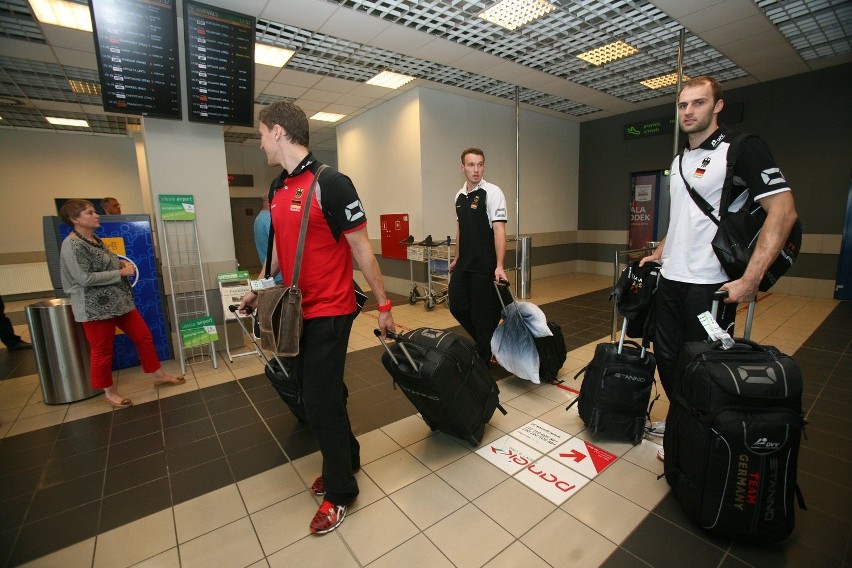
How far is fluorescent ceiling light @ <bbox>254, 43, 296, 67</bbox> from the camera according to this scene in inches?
180

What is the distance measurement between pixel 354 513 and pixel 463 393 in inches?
30.4

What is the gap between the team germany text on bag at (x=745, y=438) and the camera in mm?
1433

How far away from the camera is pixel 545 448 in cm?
225

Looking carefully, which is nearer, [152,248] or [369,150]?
[152,248]

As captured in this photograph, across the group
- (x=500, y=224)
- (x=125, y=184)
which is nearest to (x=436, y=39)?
(x=500, y=224)

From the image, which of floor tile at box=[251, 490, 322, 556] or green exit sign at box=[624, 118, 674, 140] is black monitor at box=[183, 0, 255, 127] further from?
green exit sign at box=[624, 118, 674, 140]

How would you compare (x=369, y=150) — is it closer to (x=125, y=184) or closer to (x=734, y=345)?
(x=125, y=184)

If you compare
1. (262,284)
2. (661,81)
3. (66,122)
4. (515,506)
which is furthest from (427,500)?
(66,122)

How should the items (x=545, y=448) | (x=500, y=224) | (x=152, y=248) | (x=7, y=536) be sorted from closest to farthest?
(x=7, y=536)
(x=545, y=448)
(x=500, y=224)
(x=152, y=248)

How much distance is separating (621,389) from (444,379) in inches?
40.2

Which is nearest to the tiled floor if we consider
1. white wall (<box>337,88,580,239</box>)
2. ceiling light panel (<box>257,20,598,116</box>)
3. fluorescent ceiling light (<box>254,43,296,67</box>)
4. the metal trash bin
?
the metal trash bin

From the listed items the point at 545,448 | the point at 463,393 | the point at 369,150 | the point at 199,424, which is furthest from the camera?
the point at 369,150

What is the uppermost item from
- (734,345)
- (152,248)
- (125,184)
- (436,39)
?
(436,39)

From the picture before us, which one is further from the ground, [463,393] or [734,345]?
[734,345]
